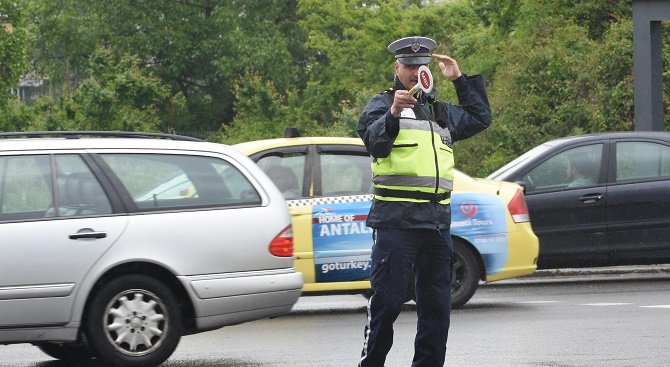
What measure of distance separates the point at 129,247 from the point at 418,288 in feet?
7.21

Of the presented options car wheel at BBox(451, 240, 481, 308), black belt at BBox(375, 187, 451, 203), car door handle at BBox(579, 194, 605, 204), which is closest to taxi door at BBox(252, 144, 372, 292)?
car wheel at BBox(451, 240, 481, 308)

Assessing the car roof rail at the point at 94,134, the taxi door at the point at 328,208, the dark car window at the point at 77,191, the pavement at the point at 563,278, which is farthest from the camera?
the pavement at the point at 563,278

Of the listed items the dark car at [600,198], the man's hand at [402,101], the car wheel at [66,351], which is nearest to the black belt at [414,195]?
the man's hand at [402,101]

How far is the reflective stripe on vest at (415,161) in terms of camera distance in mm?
6543

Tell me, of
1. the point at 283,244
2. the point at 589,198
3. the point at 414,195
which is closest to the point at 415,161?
the point at 414,195

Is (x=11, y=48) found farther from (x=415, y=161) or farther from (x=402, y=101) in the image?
(x=402, y=101)

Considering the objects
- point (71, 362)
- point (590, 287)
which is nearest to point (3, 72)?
point (590, 287)

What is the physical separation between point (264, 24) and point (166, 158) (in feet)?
152

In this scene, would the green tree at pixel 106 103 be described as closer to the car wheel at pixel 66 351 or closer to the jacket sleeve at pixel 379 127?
the car wheel at pixel 66 351

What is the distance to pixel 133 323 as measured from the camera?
8.12m

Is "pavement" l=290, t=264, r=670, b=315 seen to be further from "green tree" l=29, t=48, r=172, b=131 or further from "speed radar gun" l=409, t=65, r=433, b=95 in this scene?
"green tree" l=29, t=48, r=172, b=131

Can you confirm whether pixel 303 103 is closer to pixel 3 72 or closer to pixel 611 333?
pixel 3 72

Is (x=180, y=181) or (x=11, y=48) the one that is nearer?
(x=180, y=181)

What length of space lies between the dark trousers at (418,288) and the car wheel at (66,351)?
118 inches
